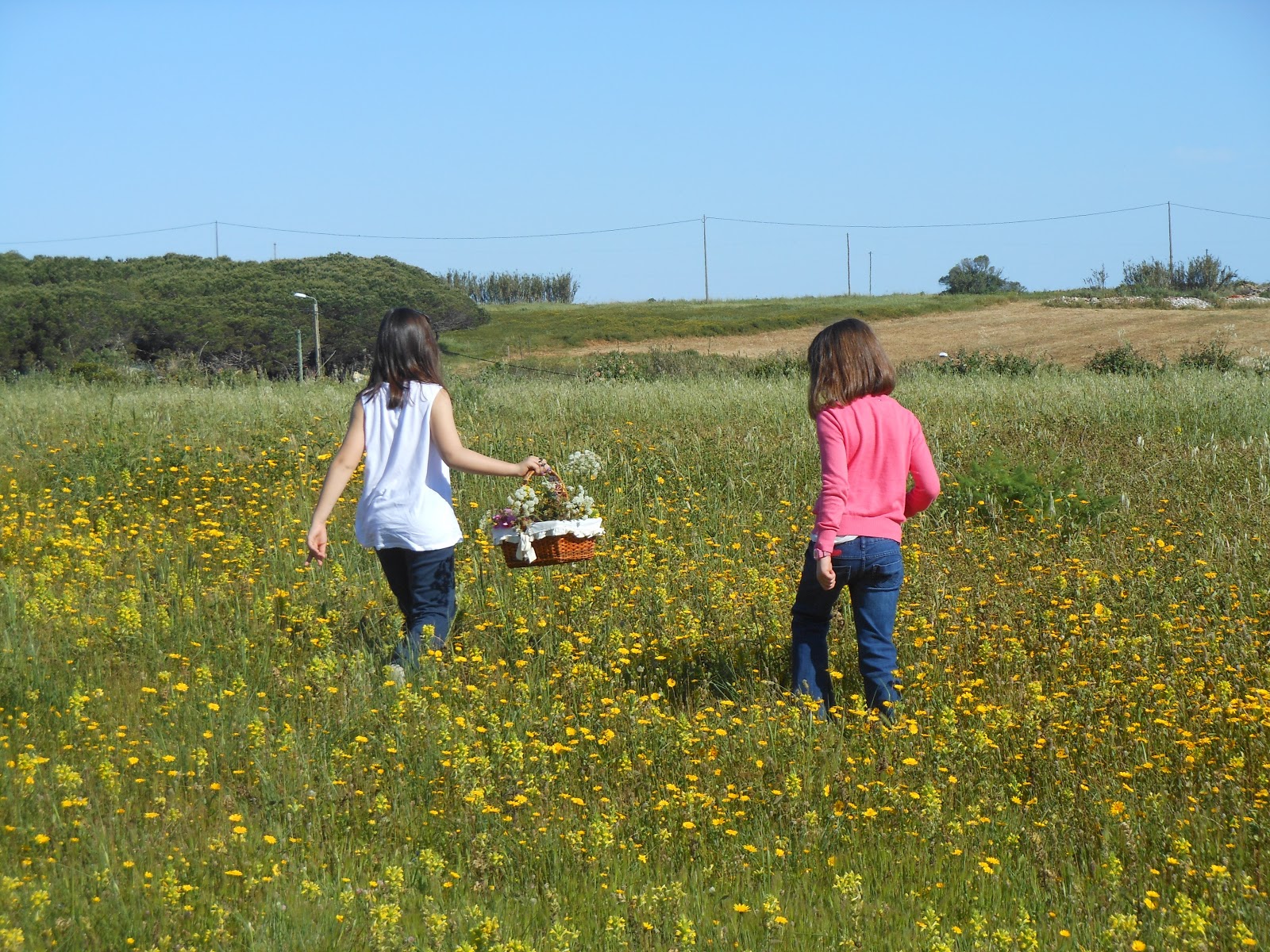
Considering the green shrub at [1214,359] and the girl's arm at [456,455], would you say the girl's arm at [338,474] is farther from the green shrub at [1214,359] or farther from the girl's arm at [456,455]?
the green shrub at [1214,359]

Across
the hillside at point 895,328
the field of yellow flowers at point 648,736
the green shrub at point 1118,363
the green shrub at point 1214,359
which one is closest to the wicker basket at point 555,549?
the field of yellow flowers at point 648,736

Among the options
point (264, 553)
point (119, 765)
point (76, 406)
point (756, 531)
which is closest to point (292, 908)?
point (119, 765)

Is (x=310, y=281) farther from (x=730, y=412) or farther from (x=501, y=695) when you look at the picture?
(x=501, y=695)

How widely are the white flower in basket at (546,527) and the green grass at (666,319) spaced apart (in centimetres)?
3746

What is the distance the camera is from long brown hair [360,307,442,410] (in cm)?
490

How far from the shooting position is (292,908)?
9.38 ft

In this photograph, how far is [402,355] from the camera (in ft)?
16.1

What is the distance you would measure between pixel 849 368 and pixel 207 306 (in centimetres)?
4517

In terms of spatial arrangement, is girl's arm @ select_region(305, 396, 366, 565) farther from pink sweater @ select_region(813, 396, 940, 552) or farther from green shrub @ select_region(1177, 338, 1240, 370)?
green shrub @ select_region(1177, 338, 1240, 370)

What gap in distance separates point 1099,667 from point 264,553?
15.8 ft

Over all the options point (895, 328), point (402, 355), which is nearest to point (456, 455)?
point (402, 355)

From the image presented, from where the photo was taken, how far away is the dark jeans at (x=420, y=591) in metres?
4.97

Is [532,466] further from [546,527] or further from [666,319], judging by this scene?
[666,319]

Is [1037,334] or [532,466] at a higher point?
[1037,334]
